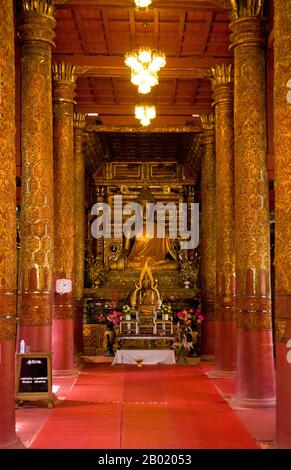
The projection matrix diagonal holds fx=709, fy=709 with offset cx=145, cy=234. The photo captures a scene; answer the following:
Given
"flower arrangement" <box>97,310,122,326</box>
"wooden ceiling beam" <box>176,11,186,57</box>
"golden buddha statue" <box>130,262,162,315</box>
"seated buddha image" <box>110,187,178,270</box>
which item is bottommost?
"flower arrangement" <box>97,310,122,326</box>

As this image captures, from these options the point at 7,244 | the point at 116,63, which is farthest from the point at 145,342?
the point at 7,244

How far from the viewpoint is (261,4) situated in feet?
37.0

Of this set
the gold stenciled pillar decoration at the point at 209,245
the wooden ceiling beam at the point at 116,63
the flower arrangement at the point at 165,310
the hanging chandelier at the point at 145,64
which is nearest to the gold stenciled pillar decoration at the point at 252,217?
the hanging chandelier at the point at 145,64

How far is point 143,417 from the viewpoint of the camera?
32.3 ft

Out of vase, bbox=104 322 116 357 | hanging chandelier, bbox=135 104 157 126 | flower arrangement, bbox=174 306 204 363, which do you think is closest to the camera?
hanging chandelier, bbox=135 104 157 126

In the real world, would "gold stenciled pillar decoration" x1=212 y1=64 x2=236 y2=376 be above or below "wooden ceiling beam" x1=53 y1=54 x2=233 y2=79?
below

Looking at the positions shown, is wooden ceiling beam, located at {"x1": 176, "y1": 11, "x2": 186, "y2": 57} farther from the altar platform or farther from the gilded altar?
the gilded altar

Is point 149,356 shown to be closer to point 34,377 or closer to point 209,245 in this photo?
point 209,245

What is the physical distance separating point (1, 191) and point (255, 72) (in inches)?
215

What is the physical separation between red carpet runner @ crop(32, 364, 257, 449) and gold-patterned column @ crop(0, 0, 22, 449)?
0.77 meters

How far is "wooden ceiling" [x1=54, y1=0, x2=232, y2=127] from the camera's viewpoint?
12812 mm

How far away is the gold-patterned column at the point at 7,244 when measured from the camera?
23.7ft

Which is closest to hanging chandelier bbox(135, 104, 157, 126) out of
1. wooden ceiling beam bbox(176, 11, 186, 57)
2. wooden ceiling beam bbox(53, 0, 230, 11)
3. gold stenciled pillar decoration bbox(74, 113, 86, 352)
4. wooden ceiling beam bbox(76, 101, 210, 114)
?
wooden ceiling beam bbox(176, 11, 186, 57)

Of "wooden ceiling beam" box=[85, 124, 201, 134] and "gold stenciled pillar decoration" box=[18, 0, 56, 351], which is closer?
"gold stenciled pillar decoration" box=[18, 0, 56, 351]
